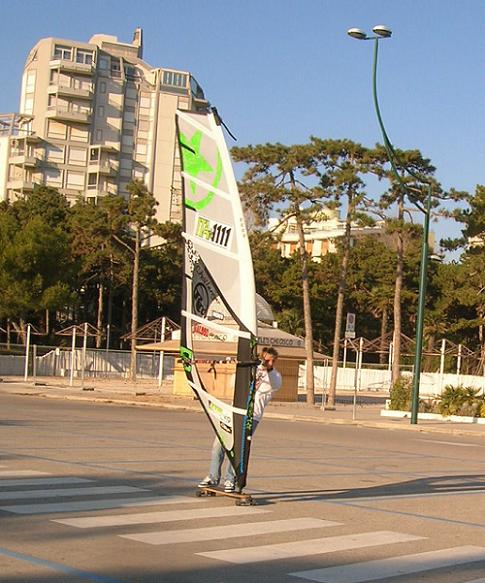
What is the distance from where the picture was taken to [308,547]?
948 centimetres

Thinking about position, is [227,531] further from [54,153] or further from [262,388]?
[54,153]

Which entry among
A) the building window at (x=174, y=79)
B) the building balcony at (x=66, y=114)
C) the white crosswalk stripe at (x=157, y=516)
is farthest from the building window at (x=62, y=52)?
the white crosswalk stripe at (x=157, y=516)

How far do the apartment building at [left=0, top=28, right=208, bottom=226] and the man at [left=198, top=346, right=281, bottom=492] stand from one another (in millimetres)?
96491

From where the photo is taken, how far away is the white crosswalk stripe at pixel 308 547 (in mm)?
8805

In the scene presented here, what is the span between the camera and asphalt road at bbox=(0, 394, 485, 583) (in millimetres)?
8352

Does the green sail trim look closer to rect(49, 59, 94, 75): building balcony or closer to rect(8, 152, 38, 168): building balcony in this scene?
rect(8, 152, 38, 168): building balcony

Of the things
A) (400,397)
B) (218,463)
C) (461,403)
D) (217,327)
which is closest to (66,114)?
(400,397)

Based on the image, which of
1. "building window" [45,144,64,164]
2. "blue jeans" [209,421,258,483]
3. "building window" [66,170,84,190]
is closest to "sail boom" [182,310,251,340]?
"blue jeans" [209,421,258,483]

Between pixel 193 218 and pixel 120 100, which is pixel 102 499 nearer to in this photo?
pixel 193 218

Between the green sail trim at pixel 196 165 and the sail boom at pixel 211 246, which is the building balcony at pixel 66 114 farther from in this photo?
the sail boom at pixel 211 246

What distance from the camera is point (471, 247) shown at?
2758 inches

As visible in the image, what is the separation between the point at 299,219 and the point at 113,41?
85.2 meters

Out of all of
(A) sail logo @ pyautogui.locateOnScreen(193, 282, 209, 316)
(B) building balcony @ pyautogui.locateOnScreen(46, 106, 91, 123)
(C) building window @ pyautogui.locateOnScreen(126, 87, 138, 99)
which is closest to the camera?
(A) sail logo @ pyautogui.locateOnScreen(193, 282, 209, 316)

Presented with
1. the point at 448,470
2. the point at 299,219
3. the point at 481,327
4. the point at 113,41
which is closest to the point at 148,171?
the point at 113,41
